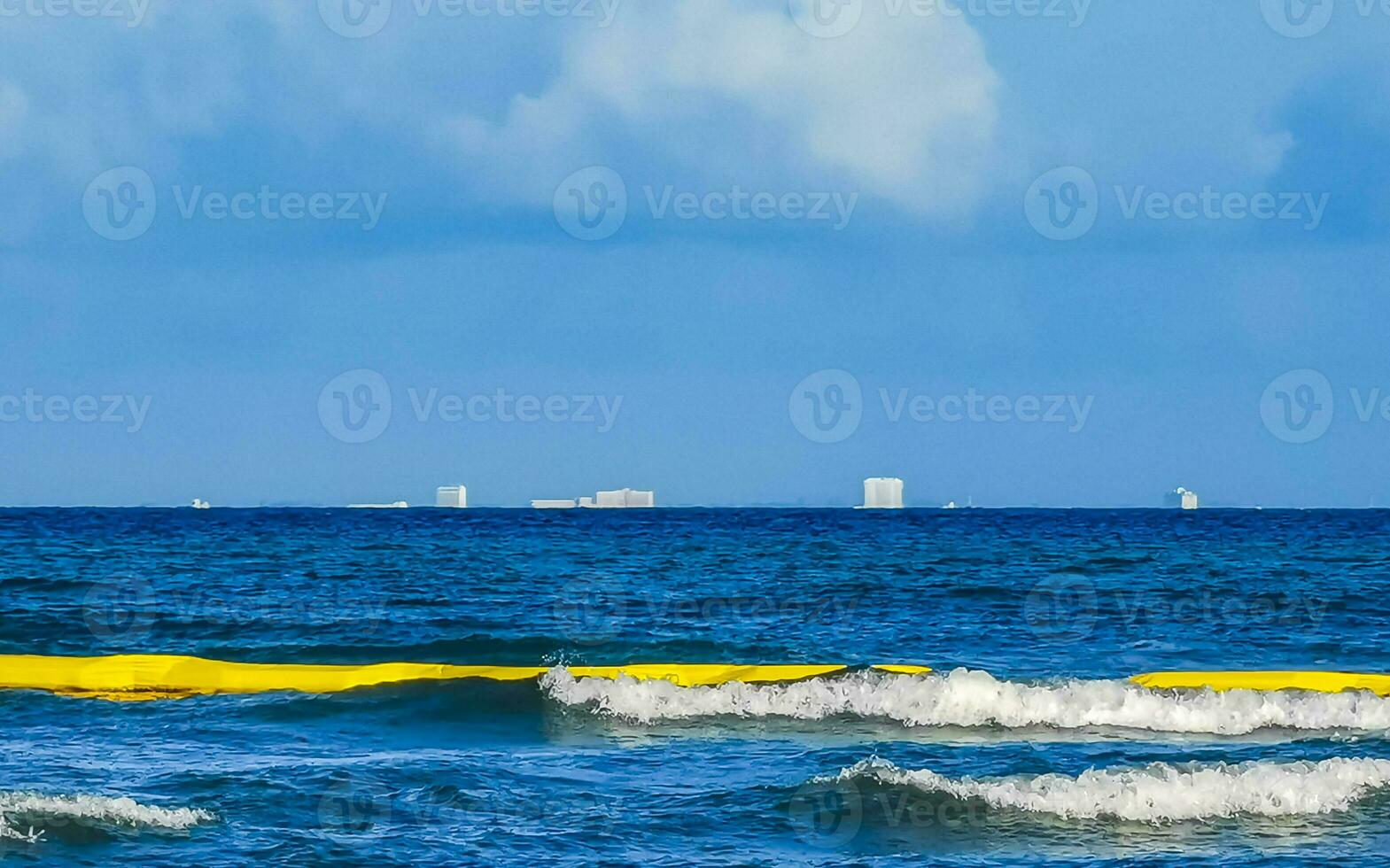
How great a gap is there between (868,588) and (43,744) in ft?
72.0

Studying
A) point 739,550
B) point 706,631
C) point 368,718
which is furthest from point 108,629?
point 739,550

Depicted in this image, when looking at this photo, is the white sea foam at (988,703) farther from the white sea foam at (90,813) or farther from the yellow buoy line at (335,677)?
the white sea foam at (90,813)

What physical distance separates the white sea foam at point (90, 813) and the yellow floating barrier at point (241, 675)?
19.5ft

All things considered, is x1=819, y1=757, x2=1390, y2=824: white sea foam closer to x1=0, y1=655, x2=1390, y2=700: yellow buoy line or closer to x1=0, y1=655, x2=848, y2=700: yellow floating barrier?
x1=0, y1=655, x2=1390, y2=700: yellow buoy line

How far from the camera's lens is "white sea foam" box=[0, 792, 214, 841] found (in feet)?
34.4

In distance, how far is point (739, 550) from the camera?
50656 millimetres

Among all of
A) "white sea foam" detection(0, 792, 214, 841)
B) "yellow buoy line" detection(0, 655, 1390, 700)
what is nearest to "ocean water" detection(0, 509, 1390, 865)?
"white sea foam" detection(0, 792, 214, 841)

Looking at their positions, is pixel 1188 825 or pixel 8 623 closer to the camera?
pixel 1188 825

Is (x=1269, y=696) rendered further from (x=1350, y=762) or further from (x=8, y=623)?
(x=8, y=623)

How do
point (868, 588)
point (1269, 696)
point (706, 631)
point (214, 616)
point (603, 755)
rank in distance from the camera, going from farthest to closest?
point (868, 588) → point (214, 616) → point (706, 631) → point (1269, 696) → point (603, 755)

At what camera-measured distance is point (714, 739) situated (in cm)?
1440

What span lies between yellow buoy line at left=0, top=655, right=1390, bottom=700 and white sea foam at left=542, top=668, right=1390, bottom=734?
1.20 feet

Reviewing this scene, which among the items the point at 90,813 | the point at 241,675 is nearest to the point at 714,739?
the point at 90,813

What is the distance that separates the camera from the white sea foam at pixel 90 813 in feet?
34.4
